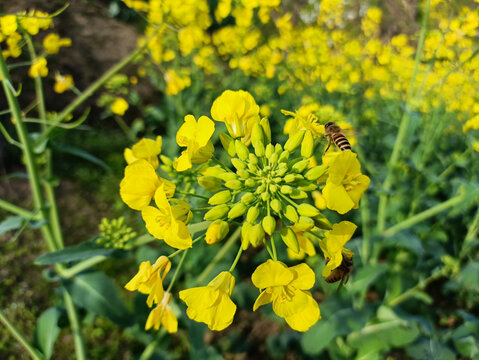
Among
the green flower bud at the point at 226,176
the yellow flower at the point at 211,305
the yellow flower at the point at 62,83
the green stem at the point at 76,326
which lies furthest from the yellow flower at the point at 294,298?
the yellow flower at the point at 62,83

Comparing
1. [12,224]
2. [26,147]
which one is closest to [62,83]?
[26,147]

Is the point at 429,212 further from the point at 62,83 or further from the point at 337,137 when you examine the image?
the point at 62,83

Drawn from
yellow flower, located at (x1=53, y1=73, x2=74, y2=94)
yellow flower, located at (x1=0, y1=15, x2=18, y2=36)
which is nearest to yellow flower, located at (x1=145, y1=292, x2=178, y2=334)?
yellow flower, located at (x1=0, y1=15, x2=18, y2=36)

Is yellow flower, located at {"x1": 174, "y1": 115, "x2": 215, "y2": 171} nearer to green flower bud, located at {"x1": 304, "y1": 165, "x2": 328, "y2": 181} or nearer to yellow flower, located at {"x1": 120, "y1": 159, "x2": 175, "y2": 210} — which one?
yellow flower, located at {"x1": 120, "y1": 159, "x2": 175, "y2": 210}

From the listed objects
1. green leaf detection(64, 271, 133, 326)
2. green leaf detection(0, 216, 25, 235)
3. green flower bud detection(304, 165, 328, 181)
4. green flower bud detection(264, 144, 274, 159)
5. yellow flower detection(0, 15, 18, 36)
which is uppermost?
yellow flower detection(0, 15, 18, 36)

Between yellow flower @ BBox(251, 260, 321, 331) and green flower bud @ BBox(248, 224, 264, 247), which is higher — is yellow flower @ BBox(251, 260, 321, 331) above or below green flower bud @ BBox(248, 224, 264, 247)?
below
